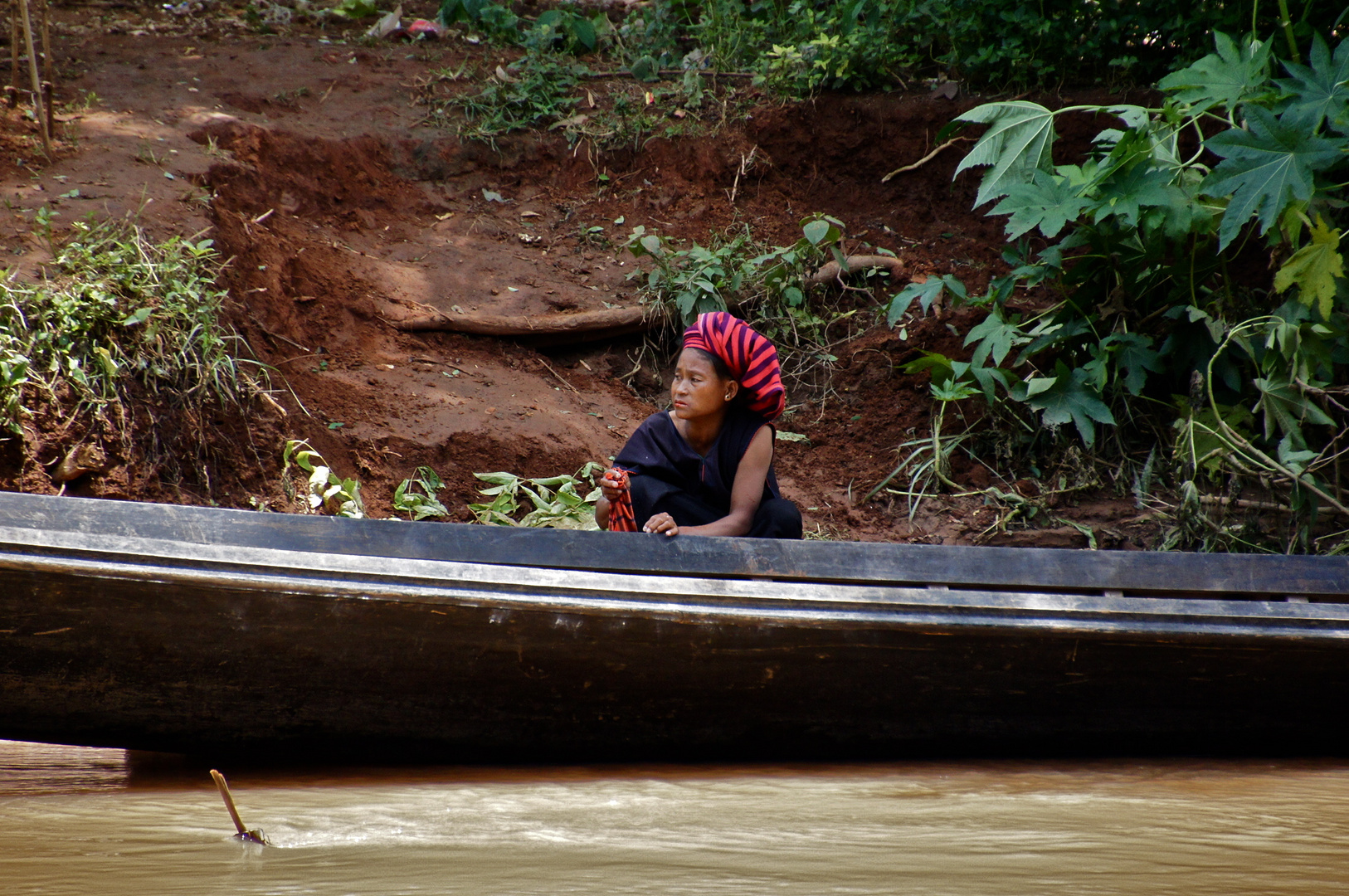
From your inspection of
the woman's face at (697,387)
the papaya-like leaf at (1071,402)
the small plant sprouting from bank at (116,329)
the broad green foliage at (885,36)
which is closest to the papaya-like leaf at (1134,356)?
the papaya-like leaf at (1071,402)

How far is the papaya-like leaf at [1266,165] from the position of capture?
9.28ft

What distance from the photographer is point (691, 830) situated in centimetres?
167

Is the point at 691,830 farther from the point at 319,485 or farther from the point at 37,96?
the point at 37,96

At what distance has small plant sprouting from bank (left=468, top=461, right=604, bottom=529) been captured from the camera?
12.6 ft

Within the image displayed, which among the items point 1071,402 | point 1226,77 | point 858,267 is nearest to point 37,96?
point 858,267

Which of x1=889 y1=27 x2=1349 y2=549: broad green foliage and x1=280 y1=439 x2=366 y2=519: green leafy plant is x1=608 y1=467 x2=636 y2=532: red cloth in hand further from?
x1=889 y1=27 x2=1349 y2=549: broad green foliage

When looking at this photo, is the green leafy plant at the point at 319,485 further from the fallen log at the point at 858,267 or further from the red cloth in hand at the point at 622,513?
the fallen log at the point at 858,267

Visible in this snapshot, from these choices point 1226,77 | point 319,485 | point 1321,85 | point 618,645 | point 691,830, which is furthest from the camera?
point 319,485

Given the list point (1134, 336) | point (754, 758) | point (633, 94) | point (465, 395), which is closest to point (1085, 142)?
point (1134, 336)

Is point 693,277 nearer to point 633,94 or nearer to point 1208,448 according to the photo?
point 633,94

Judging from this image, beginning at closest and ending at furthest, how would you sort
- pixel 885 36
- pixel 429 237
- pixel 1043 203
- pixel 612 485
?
pixel 612 485 < pixel 1043 203 < pixel 429 237 < pixel 885 36

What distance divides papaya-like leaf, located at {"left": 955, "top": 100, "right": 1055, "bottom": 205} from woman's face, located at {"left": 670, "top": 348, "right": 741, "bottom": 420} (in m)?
1.26

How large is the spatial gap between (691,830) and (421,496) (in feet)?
8.11

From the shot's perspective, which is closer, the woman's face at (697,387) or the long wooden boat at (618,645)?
the long wooden boat at (618,645)
